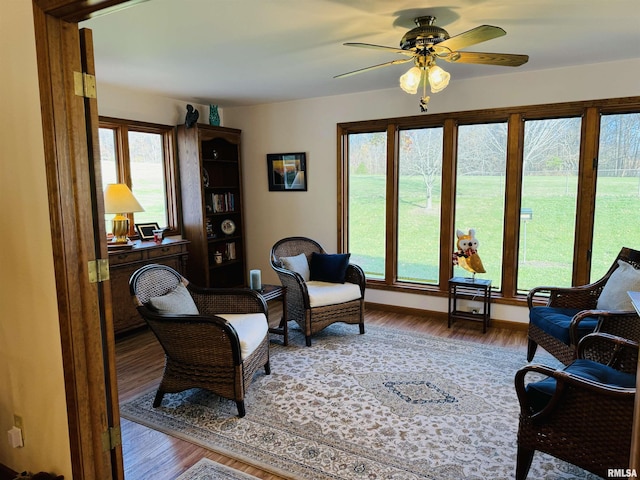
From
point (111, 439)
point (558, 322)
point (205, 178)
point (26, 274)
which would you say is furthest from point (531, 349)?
point (205, 178)

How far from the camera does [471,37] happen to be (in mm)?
2342

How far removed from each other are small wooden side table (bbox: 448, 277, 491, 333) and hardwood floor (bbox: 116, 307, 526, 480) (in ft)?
0.44

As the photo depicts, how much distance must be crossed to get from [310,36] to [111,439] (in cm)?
272

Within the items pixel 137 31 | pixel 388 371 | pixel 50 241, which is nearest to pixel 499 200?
pixel 388 371

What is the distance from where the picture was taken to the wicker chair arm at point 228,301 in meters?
3.29

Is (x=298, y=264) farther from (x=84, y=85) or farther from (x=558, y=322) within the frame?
(x=84, y=85)

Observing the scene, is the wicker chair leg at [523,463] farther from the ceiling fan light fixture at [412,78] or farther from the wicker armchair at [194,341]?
the ceiling fan light fixture at [412,78]

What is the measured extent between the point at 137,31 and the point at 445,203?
131 inches

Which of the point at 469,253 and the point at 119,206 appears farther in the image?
the point at 469,253

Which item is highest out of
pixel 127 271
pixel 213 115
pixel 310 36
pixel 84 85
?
pixel 310 36

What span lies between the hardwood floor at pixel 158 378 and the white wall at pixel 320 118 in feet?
1.02

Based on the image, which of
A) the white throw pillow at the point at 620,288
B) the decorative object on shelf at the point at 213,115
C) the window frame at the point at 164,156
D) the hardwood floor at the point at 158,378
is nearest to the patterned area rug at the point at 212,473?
the hardwood floor at the point at 158,378

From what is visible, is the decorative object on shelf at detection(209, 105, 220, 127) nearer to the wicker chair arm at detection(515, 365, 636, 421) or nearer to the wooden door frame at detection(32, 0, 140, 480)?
the wooden door frame at detection(32, 0, 140, 480)

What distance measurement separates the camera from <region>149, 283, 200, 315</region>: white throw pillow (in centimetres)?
276
